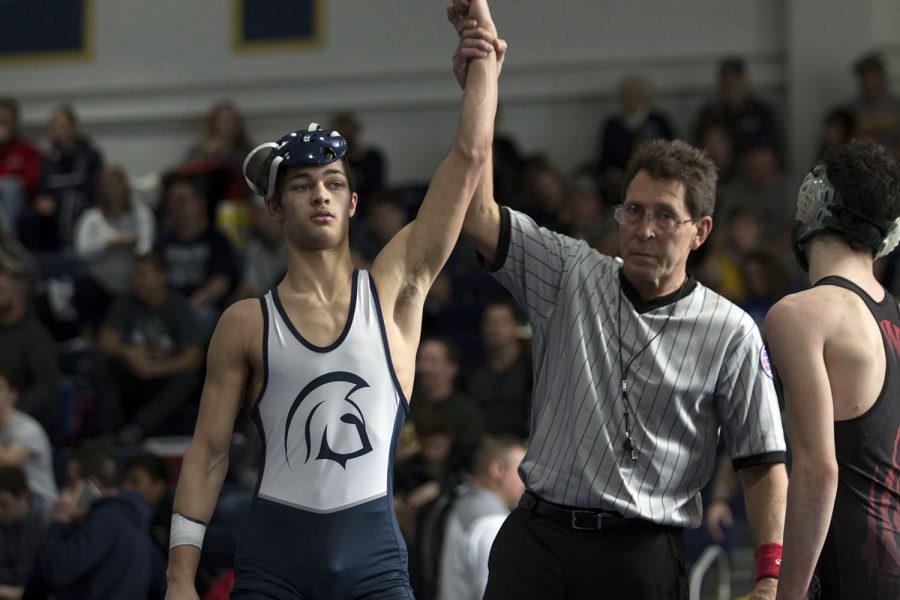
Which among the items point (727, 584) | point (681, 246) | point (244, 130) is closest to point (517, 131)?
point (244, 130)

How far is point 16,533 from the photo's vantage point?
7.76 metres

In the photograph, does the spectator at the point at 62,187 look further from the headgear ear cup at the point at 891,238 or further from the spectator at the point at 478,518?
the headgear ear cup at the point at 891,238

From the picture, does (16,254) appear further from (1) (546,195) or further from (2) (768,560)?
(2) (768,560)

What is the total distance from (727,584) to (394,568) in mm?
3983

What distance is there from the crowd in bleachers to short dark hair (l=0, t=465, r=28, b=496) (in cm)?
1

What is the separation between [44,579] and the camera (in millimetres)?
6867

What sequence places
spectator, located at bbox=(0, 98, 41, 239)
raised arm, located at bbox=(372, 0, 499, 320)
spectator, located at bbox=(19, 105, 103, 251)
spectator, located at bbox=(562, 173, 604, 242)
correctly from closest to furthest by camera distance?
1. raised arm, located at bbox=(372, 0, 499, 320)
2. spectator, located at bbox=(562, 173, 604, 242)
3. spectator, located at bbox=(19, 105, 103, 251)
4. spectator, located at bbox=(0, 98, 41, 239)

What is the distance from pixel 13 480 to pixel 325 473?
449 centimetres

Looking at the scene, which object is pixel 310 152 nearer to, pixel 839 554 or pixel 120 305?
pixel 839 554

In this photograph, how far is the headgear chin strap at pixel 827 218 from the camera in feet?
11.7

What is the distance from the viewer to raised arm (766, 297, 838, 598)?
3.32 meters

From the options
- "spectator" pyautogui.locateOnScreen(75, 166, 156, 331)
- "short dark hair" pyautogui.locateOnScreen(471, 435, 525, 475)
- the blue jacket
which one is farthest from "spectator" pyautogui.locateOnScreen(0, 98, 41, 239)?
"short dark hair" pyautogui.locateOnScreen(471, 435, 525, 475)

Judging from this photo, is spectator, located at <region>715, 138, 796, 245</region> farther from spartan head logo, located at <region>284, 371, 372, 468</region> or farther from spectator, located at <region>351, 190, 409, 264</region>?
spartan head logo, located at <region>284, 371, 372, 468</region>

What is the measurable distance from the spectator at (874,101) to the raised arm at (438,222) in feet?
24.1
